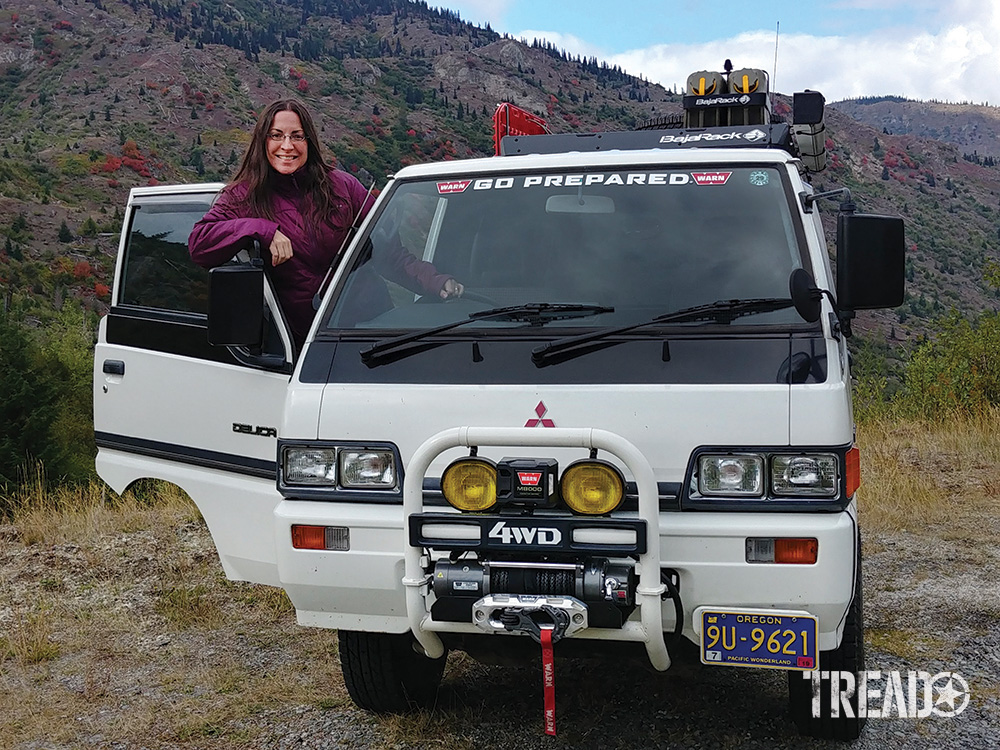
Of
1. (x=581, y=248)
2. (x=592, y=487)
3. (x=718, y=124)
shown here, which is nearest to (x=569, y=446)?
(x=592, y=487)

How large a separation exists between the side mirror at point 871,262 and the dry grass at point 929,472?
4240 millimetres

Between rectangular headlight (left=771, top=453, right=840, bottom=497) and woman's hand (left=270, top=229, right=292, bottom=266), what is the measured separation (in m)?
2.20

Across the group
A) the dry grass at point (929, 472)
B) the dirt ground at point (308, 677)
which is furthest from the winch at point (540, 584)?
the dry grass at point (929, 472)

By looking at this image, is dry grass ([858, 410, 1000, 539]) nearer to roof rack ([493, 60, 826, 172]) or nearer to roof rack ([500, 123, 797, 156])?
roof rack ([493, 60, 826, 172])

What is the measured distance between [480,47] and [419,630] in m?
133

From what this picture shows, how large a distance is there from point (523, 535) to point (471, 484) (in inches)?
8.8

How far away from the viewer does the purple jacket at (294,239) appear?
428 cm

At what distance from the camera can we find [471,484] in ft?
10.5

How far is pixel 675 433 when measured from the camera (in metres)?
3.26

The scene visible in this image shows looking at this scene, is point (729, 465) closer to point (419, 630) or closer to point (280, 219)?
point (419, 630)

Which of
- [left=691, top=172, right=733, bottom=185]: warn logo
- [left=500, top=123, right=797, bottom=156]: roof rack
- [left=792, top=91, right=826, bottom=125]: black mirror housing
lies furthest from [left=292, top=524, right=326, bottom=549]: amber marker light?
[left=792, top=91, right=826, bottom=125]: black mirror housing

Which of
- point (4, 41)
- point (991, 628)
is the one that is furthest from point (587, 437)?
point (4, 41)

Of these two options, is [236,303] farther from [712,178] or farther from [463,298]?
[712,178]

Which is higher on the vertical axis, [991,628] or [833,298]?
[833,298]
